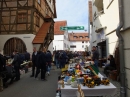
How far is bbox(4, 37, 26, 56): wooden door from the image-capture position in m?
15.7

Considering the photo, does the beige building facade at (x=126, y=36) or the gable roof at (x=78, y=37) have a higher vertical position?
the gable roof at (x=78, y=37)

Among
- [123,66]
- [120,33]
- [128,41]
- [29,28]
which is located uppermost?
[29,28]

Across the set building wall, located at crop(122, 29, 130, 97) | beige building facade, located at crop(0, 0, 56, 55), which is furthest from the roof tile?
building wall, located at crop(122, 29, 130, 97)

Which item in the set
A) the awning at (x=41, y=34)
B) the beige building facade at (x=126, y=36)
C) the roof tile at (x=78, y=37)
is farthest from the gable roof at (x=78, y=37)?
the beige building facade at (x=126, y=36)

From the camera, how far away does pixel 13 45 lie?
622 inches

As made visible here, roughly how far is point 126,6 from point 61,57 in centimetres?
836

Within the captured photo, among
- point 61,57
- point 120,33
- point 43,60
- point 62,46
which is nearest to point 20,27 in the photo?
point 61,57

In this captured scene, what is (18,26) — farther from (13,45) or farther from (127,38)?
(127,38)

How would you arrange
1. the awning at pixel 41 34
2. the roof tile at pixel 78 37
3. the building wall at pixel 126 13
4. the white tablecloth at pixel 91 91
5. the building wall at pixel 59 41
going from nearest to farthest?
the white tablecloth at pixel 91 91 < the building wall at pixel 126 13 < the awning at pixel 41 34 < the building wall at pixel 59 41 < the roof tile at pixel 78 37

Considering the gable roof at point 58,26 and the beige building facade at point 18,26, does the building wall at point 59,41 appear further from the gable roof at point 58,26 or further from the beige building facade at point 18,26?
the beige building facade at point 18,26

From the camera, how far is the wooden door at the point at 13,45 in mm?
15680

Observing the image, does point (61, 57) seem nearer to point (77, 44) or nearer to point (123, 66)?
point (123, 66)

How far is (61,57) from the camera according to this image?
12.8 meters

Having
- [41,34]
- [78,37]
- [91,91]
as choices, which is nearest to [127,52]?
[91,91]
